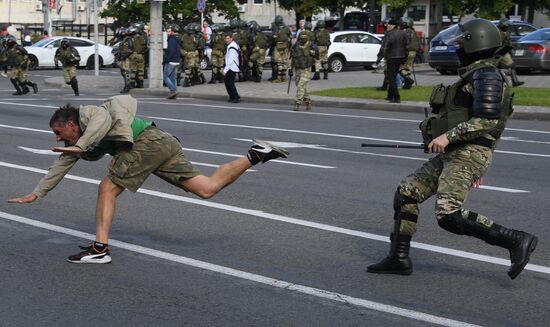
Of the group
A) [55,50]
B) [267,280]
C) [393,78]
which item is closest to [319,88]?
[393,78]

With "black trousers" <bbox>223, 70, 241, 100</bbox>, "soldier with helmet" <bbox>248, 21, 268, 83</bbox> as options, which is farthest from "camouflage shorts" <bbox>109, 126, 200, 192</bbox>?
"soldier with helmet" <bbox>248, 21, 268, 83</bbox>

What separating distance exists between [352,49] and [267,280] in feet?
96.9

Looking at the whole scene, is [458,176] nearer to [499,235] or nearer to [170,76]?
[499,235]

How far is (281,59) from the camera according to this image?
99.5 ft

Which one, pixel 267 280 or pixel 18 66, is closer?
pixel 267 280

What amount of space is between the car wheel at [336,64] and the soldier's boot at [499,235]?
29.4 metres

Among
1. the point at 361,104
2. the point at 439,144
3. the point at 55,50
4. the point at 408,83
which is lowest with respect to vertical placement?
the point at 55,50

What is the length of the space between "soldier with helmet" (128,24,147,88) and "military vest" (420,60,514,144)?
22746 mm

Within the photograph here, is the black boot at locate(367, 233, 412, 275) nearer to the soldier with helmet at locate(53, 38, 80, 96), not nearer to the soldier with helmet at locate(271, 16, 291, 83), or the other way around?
the soldier with helmet at locate(53, 38, 80, 96)

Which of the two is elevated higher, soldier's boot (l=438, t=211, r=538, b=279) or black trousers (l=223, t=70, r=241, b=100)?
soldier's boot (l=438, t=211, r=538, b=279)

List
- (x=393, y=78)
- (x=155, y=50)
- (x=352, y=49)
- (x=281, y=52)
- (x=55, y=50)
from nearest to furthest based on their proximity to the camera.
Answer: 1. (x=393, y=78)
2. (x=155, y=50)
3. (x=281, y=52)
4. (x=352, y=49)
5. (x=55, y=50)

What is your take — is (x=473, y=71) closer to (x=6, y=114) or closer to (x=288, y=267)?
(x=288, y=267)

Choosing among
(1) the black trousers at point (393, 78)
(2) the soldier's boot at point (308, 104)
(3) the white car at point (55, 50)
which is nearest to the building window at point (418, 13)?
(3) the white car at point (55, 50)

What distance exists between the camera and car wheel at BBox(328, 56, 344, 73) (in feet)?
117
